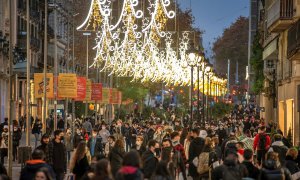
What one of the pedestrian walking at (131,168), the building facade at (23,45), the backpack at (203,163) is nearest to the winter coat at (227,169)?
the pedestrian walking at (131,168)

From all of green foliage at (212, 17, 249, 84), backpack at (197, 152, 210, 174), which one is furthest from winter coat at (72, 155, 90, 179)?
green foliage at (212, 17, 249, 84)

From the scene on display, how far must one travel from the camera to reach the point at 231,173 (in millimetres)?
17422

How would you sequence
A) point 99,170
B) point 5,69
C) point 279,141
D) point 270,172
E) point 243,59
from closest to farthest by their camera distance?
1. point 99,170
2. point 270,172
3. point 279,141
4. point 5,69
5. point 243,59

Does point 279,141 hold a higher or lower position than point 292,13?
lower

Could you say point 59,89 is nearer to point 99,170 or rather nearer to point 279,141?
point 279,141

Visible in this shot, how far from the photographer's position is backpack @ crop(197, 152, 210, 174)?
987 inches

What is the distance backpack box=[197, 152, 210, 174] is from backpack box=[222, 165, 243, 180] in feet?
24.0

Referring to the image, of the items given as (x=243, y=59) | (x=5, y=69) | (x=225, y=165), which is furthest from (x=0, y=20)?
(x=243, y=59)

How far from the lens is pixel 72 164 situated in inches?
846

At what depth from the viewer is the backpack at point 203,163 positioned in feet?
82.2

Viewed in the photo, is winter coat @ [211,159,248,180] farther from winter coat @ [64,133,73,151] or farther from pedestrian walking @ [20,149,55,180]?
winter coat @ [64,133,73,151]

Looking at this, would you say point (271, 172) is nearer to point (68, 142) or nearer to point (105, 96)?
point (68, 142)

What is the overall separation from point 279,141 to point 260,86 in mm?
48801

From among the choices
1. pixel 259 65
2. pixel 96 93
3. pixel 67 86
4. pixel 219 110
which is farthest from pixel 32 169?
pixel 219 110
